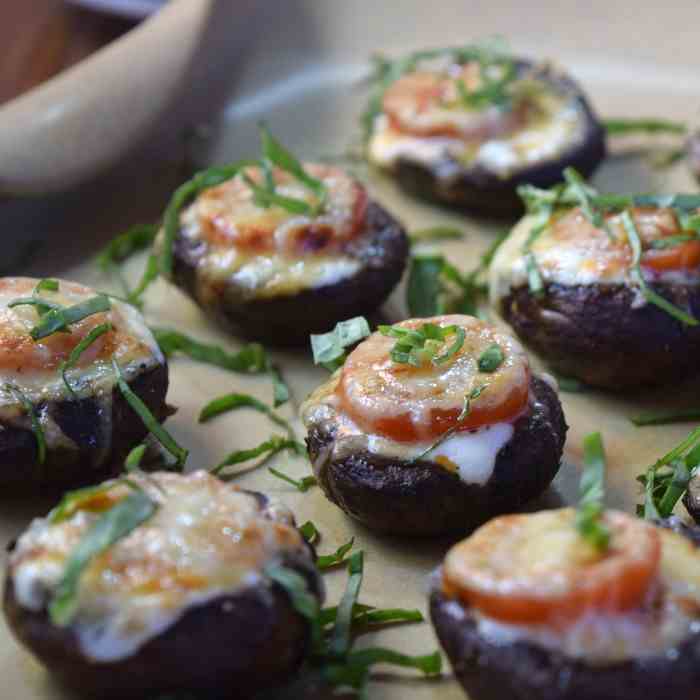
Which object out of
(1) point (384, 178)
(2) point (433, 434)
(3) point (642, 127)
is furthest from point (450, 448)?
(3) point (642, 127)

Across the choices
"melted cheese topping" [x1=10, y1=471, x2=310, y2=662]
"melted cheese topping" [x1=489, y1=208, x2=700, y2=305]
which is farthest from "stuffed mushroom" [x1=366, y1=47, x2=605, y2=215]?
"melted cheese topping" [x1=10, y1=471, x2=310, y2=662]

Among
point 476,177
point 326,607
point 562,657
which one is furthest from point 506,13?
point 562,657

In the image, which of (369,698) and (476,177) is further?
(476,177)

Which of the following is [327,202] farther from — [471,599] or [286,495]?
[471,599]

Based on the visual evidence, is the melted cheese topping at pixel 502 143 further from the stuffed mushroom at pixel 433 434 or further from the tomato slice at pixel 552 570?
the tomato slice at pixel 552 570

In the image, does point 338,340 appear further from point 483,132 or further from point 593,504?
point 483,132

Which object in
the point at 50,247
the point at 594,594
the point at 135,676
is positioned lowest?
the point at 50,247

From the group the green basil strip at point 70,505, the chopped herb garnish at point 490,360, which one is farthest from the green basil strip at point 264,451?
the green basil strip at point 70,505
